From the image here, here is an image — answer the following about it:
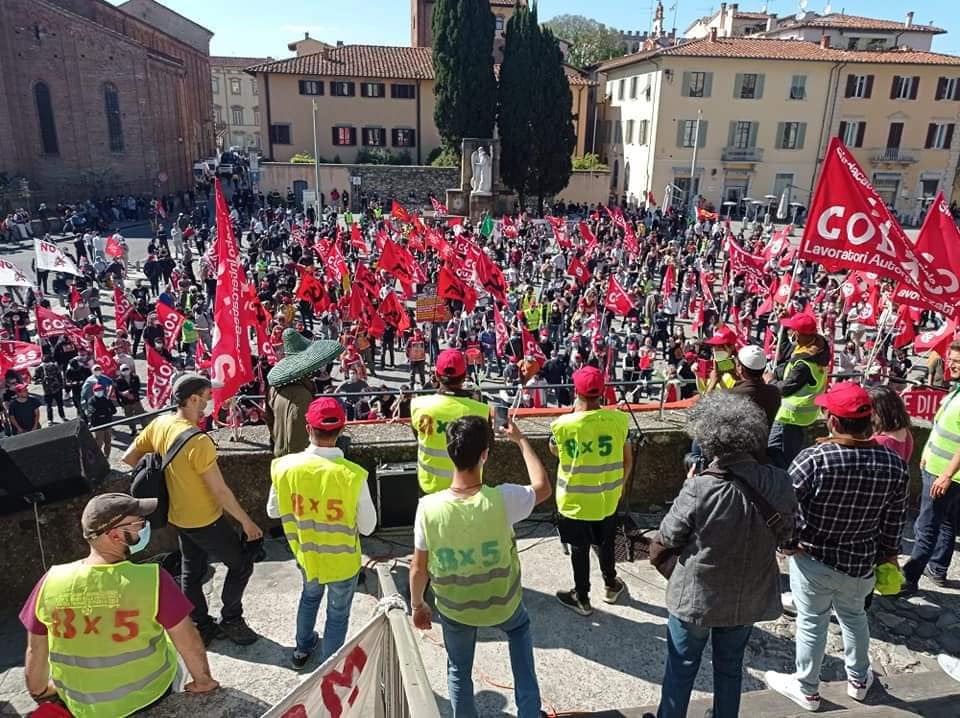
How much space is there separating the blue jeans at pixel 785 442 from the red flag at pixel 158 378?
7.84 metres

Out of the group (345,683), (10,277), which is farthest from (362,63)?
(345,683)

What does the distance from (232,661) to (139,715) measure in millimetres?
1262

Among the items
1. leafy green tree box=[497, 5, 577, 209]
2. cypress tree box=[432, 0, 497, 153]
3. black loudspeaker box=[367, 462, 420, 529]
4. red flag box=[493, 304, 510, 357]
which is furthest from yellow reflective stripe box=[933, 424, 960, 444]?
cypress tree box=[432, 0, 497, 153]

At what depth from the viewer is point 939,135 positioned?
45188 millimetres

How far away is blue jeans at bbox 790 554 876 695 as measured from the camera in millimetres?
3545

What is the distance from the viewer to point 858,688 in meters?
3.77

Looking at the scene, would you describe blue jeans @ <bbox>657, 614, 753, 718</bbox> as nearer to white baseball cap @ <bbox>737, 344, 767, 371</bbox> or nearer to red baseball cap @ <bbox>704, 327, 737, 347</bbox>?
white baseball cap @ <bbox>737, 344, 767, 371</bbox>

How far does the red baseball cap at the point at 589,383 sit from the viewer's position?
412cm

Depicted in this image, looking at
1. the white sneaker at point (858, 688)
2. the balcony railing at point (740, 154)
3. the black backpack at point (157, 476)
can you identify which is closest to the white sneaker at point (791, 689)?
the white sneaker at point (858, 688)

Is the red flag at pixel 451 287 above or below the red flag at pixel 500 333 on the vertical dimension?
above

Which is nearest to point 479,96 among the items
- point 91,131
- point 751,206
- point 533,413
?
point 751,206

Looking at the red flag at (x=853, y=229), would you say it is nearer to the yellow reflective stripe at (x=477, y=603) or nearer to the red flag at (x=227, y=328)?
the yellow reflective stripe at (x=477, y=603)

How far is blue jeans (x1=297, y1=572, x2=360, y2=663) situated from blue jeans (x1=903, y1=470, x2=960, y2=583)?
12.2 ft

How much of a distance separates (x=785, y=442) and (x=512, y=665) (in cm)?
296
